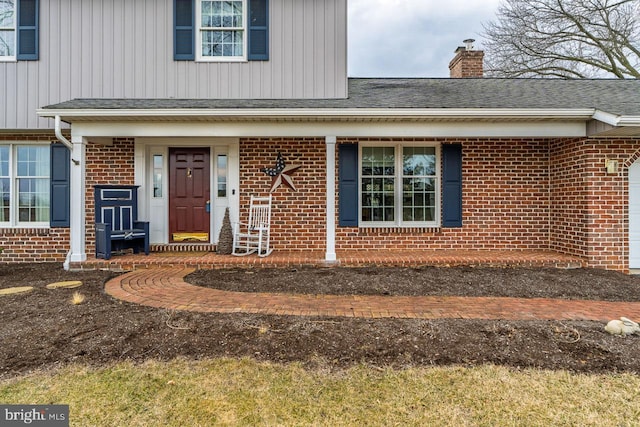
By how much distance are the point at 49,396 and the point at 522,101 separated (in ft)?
22.5

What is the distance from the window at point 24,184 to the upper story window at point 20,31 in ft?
5.10

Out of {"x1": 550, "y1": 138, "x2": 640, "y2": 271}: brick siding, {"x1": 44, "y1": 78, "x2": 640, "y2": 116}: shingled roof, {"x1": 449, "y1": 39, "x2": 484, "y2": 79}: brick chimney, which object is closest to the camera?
{"x1": 44, "y1": 78, "x2": 640, "y2": 116}: shingled roof

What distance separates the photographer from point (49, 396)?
2.22 meters

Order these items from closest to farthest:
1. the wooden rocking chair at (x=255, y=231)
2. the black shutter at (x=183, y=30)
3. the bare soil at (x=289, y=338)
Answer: the bare soil at (x=289, y=338), the wooden rocking chair at (x=255, y=231), the black shutter at (x=183, y=30)

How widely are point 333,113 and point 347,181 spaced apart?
5.04 ft

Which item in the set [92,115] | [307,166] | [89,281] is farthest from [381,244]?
[92,115]

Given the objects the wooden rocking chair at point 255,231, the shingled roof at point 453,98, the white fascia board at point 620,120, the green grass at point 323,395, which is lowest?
the green grass at point 323,395

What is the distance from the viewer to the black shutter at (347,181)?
6.76 meters

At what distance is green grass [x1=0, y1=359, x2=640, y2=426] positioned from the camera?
2.03 meters

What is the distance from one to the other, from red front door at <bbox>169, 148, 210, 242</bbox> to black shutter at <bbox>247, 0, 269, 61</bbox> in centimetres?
191

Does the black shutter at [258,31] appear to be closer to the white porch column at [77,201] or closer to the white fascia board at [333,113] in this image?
the white fascia board at [333,113]

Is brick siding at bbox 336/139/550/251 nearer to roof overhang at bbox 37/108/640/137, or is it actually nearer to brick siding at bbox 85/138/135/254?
roof overhang at bbox 37/108/640/137

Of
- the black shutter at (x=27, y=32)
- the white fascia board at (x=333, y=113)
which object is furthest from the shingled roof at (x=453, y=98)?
the black shutter at (x=27, y=32)

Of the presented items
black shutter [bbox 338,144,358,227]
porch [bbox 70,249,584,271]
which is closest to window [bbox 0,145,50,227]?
porch [bbox 70,249,584,271]
